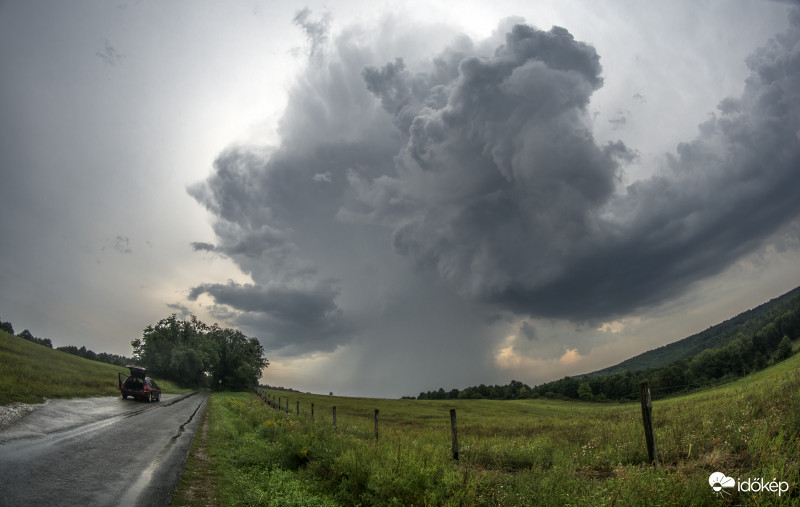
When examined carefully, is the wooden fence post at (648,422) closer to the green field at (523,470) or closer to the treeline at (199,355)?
the green field at (523,470)

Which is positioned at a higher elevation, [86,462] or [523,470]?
[86,462]

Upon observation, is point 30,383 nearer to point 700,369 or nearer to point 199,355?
point 199,355

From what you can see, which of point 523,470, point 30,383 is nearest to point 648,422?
point 523,470

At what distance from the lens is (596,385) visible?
12381 cm

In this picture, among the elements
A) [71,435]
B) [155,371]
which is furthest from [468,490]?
[155,371]

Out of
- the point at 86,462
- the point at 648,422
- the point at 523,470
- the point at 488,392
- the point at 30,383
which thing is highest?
the point at 30,383

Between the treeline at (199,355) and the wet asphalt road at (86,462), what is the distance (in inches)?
3274

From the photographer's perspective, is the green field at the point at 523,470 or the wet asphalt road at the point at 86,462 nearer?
the green field at the point at 523,470

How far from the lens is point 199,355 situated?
294 ft

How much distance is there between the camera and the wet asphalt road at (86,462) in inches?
261

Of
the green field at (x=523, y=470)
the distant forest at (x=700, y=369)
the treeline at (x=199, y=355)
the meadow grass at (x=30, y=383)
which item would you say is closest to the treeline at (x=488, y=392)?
the distant forest at (x=700, y=369)

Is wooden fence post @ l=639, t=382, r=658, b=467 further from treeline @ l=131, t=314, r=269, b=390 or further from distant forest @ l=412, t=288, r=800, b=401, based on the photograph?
treeline @ l=131, t=314, r=269, b=390

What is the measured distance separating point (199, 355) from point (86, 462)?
92.2 metres

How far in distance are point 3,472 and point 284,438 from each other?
6.84 meters
